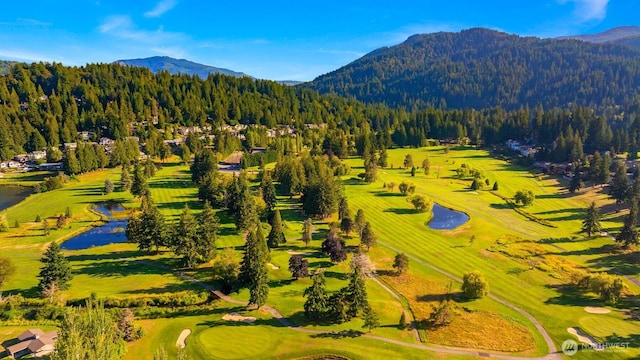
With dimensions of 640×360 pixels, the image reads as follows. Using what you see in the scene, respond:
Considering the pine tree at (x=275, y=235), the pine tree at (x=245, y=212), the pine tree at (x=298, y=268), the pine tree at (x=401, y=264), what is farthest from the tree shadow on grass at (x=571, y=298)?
the pine tree at (x=245, y=212)

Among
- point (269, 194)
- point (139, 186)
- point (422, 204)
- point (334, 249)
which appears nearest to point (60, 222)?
point (139, 186)

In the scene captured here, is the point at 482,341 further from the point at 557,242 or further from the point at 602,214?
the point at 602,214

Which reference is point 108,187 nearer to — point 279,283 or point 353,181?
point 353,181

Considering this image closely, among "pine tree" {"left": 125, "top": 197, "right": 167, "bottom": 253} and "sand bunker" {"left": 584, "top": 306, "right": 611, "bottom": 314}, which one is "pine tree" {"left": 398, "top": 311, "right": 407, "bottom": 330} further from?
"pine tree" {"left": 125, "top": 197, "right": 167, "bottom": 253}

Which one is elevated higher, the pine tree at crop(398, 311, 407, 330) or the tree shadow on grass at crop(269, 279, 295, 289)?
the tree shadow on grass at crop(269, 279, 295, 289)

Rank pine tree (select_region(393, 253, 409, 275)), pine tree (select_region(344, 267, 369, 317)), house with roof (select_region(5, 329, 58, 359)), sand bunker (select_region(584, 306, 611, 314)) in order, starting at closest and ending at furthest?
house with roof (select_region(5, 329, 58, 359)) < pine tree (select_region(344, 267, 369, 317)) < sand bunker (select_region(584, 306, 611, 314)) < pine tree (select_region(393, 253, 409, 275))

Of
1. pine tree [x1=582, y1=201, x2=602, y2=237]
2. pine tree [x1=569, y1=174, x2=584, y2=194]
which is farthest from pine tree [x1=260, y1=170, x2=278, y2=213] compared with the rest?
pine tree [x1=569, y1=174, x2=584, y2=194]
